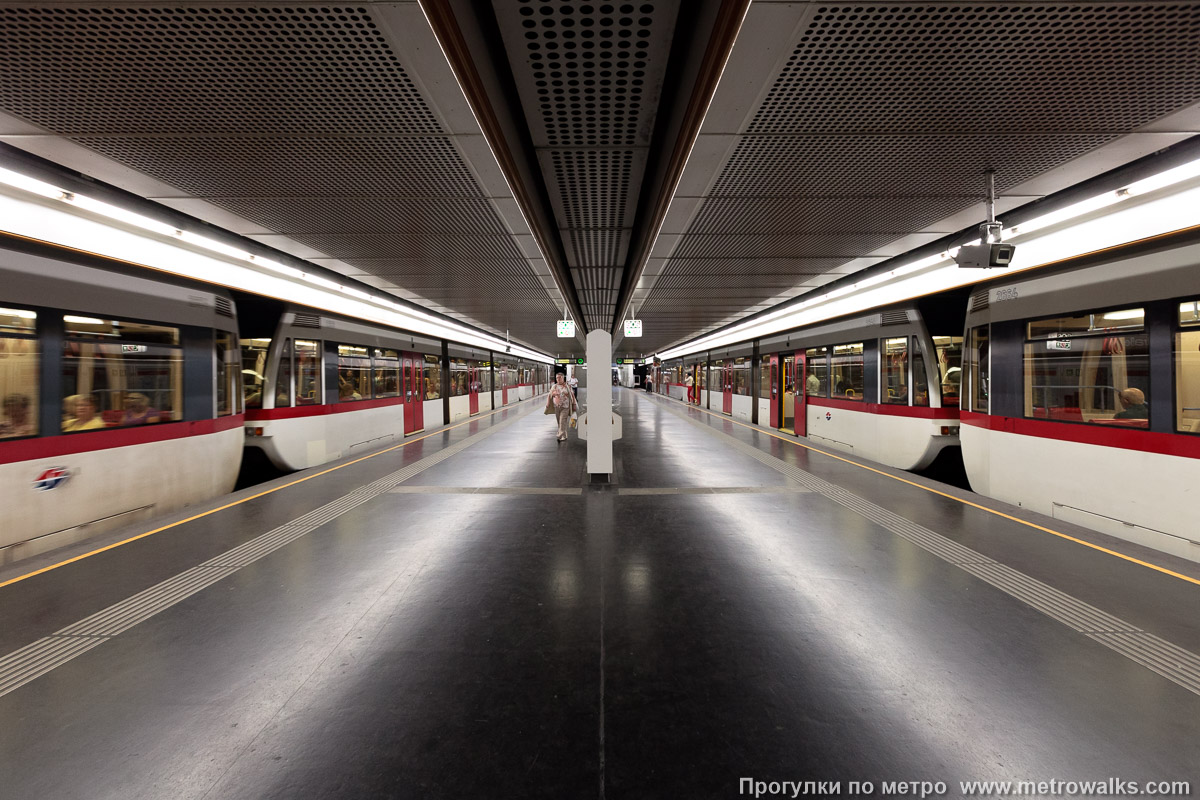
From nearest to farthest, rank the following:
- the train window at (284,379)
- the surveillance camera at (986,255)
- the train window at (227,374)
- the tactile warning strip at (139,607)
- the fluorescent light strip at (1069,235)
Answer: the tactile warning strip at (139,607) → the fluorescent light strip at (1069,235) → the surveillance camera at (986,255) → the train window at (227,374) → the train window at (284,379)

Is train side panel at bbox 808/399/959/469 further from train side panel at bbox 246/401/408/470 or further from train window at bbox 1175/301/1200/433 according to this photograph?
train side panel at bbox 246/401/408/470

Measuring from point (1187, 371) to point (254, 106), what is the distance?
7351mm

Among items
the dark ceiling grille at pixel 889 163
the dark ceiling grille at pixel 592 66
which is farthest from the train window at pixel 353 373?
the dark ceiling grille at pixel 889 163

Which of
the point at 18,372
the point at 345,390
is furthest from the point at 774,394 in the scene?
the point at 18,372

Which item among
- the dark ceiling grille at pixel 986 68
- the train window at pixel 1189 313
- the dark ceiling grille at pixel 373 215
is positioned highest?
the dark ceiling grille at pixel 373 215

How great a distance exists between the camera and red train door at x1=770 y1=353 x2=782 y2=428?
12711 millimetres

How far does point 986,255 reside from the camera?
441 cm

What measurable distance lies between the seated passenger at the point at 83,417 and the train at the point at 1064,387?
32.1 ft

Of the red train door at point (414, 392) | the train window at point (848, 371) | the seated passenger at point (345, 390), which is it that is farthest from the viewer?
the red train door at point (414, 392)

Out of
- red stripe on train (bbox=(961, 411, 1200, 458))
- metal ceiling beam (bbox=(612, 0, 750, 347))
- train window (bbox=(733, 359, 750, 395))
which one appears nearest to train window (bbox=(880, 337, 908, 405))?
red stripe on train (bbox=(961, 411, 1200, 458))

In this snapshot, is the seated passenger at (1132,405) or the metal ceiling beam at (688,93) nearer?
the metal ceiling beam at (688,93)

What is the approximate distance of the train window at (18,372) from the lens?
382 cm

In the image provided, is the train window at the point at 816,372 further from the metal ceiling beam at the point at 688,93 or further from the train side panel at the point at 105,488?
the train side panel at the point at 105,488

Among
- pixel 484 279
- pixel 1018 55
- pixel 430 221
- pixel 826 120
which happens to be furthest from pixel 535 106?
pixel 484 279
